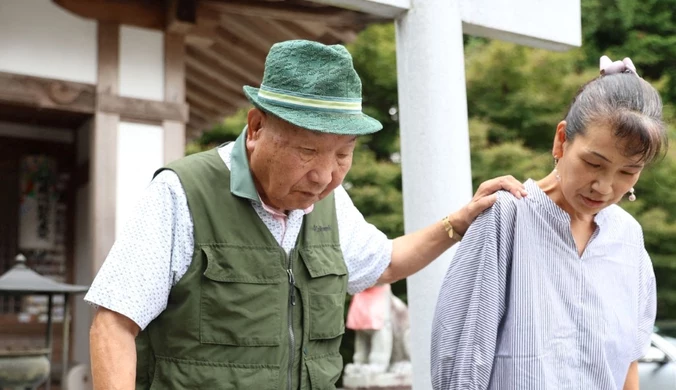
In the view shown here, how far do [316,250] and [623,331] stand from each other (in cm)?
84

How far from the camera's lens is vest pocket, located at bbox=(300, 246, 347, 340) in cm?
204

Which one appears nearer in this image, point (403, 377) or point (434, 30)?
point (434, 30)

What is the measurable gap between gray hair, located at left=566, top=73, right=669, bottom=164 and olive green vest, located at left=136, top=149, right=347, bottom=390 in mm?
791

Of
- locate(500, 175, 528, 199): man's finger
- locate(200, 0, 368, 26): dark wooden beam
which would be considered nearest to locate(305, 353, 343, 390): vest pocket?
locate(500, 175, 528, 199): man's finger

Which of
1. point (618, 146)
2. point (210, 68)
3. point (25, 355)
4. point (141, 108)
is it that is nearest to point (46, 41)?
point (141, 108)

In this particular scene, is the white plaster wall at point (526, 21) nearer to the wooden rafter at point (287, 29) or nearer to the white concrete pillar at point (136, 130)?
the wooden rafter at point (287, 29)

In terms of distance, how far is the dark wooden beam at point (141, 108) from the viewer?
5.25m

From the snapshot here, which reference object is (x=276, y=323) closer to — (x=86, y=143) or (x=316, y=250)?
(x=316, y=250)

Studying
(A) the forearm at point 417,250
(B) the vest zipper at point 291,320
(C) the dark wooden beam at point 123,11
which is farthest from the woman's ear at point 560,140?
(C) the dark wooden beam at point 123,11

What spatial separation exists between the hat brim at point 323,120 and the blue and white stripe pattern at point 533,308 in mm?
489

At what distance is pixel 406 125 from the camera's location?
373 cm

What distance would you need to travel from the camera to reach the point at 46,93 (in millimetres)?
5109

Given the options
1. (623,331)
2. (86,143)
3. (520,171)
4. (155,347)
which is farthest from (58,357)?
(520,171)

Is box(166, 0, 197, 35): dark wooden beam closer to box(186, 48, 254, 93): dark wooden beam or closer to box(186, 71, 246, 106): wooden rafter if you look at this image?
box(186, 48, 254, 93): dark wooden beam
